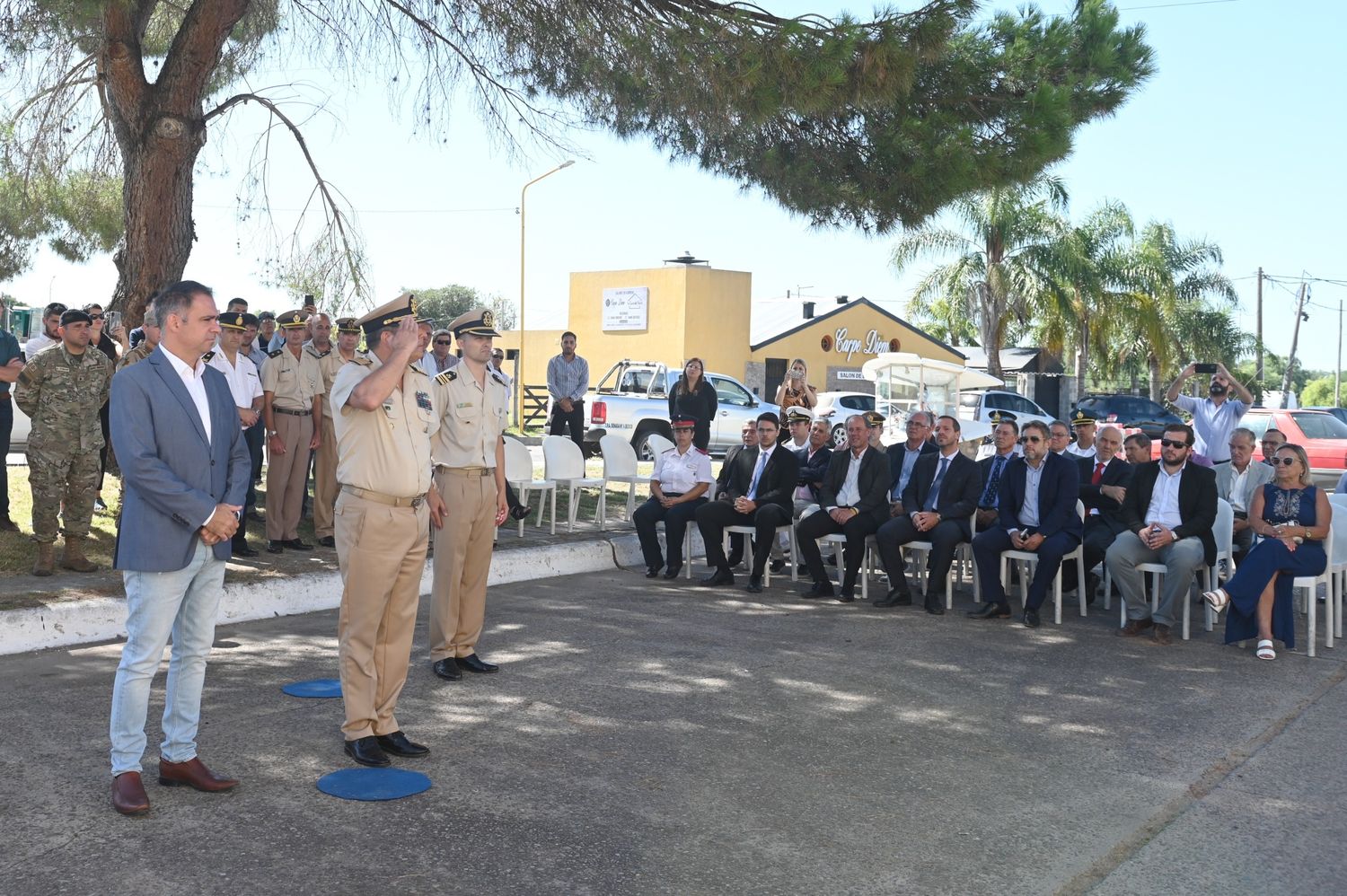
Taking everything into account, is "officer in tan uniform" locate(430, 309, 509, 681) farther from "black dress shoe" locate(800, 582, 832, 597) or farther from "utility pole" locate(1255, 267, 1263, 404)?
"utility pole" locate(1255, 267, 1263, 404)

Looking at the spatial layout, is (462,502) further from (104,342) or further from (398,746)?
(104,342)

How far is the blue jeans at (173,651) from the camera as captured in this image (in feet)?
14.9

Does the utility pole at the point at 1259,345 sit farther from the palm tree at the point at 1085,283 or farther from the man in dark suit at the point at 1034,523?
the man in dark suit at the point at 1034,523

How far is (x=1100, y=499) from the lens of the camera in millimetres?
9977

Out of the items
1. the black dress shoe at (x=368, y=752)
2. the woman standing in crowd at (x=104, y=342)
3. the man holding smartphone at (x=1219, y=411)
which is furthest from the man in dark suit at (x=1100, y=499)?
the woman standing in crowd at (x=104, y=342)

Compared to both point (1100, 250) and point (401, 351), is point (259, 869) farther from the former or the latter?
point (1100, 250)

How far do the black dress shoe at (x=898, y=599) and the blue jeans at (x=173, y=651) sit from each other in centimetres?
604

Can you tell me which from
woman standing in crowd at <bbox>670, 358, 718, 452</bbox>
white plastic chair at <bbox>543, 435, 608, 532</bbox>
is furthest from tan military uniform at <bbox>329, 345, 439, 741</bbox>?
woman standing in crowd at <bbox>670, 358, 718, 452</bbox>

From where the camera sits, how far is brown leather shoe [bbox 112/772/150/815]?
4.50 meters

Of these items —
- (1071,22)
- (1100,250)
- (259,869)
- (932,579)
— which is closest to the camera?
(259,869)

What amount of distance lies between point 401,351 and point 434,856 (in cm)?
214

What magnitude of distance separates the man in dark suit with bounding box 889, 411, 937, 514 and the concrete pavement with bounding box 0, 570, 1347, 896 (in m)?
2.42

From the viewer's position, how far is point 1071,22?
405 inches

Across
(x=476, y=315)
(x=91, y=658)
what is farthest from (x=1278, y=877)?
(x=91, y=658)
